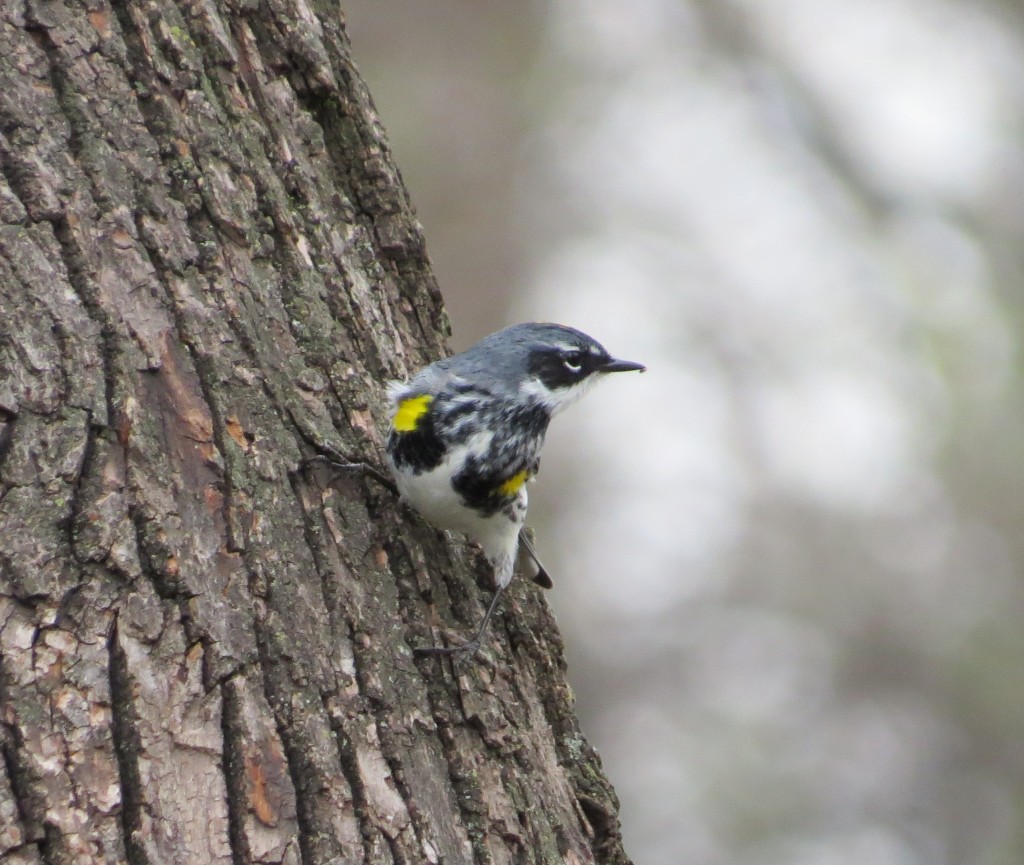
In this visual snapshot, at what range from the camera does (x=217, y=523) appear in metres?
2.72

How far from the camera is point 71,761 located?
2279 millimetres

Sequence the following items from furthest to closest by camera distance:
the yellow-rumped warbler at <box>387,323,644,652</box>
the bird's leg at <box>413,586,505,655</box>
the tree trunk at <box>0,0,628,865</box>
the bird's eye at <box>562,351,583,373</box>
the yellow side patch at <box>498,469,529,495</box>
Result: the bird's eye at <box>562,351,583,373</box>, the yellow side patch at <box>498,469,529,495</box>, the yellow-rumped warbler at <box>387,323,644,652</box>, the bird's leg at <box>413,586,505,655</box>, the tree trunk at <box>0,0,628,865</box>

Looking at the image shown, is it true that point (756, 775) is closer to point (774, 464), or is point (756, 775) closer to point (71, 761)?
point (774, 464)

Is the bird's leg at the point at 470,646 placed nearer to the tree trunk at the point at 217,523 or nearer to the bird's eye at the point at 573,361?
the tree trunk at the point at 217,523

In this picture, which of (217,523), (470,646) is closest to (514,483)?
(470,646)

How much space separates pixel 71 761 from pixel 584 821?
1386 millimetres

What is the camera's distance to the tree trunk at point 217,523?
2375 millimetres

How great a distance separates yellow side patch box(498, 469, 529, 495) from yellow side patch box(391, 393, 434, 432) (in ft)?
1.21

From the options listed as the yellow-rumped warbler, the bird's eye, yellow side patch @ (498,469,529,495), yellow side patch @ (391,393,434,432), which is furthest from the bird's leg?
the bird's eye

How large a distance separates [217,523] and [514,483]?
1276 mm

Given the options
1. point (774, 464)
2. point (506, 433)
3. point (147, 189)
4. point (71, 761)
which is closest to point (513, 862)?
point (71, 761)

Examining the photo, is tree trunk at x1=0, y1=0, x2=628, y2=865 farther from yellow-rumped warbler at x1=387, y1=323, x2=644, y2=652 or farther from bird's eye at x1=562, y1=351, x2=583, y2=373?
bird's eye at x1=562, y1=351, x2=583, y2=373

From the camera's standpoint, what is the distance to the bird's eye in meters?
4.07

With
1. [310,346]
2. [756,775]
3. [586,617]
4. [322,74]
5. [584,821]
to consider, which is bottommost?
[584,821]
